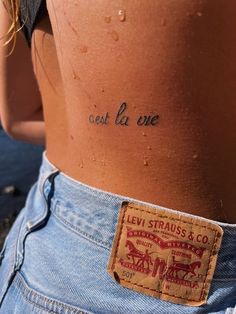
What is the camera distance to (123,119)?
97cm

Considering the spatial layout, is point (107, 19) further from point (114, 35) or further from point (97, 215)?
point (97, 215)

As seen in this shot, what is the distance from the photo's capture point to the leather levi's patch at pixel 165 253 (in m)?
0.93

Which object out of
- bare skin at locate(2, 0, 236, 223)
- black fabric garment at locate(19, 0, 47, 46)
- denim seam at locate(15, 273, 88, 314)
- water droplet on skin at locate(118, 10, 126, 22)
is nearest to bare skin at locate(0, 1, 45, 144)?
black fabric garment at locate(19, 0, 47, 46)

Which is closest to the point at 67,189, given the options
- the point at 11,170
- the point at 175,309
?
the point at 175,309

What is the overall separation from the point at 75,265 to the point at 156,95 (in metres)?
0.32

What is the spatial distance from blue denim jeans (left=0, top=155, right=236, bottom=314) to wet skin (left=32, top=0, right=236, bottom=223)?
5 cm

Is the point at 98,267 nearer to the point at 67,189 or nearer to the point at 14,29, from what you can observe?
the point at 67,189

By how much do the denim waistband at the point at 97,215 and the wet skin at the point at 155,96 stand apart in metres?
0.03

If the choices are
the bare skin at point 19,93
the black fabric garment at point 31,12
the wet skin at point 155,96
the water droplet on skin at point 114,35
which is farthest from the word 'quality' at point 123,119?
the bare skin at point 19,93

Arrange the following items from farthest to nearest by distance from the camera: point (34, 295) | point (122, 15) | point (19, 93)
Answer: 1. point (19, 93)
2. point (34, 295)
3. point (122, 15)

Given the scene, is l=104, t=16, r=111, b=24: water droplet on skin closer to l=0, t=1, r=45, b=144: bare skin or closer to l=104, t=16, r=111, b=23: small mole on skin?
l=104, t=16, r=111, b=23: small mole on skin

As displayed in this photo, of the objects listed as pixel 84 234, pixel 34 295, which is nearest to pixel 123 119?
pixel 84 234

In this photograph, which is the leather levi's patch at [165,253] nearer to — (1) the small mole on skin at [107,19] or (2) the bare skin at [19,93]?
(1) the small mole on skin at [107,19]

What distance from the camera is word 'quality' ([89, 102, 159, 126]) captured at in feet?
3.10
